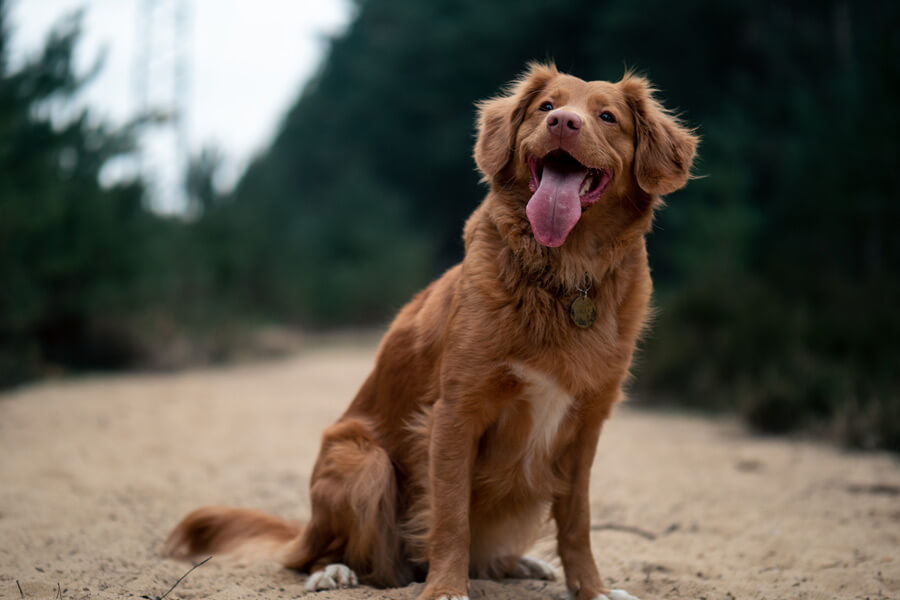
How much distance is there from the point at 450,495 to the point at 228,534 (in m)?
1.18

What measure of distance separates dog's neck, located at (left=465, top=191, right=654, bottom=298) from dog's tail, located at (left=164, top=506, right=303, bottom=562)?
1.50 m

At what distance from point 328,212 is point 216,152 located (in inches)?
362

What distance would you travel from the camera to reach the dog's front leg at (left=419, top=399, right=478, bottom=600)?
102 inches

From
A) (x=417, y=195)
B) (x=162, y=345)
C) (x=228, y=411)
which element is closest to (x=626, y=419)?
(x=228, y=411)

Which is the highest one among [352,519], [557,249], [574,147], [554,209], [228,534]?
[574,147]

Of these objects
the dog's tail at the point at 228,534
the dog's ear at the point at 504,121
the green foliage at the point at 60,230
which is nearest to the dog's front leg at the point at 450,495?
the dog's tail at the point at 228,534

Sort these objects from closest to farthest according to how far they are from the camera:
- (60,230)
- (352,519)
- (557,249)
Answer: (557,249)
(352,519)
(60,230)

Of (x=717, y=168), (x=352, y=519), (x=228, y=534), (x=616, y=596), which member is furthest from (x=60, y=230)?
(x=717, y=168)

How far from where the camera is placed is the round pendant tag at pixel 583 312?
2.60 metres

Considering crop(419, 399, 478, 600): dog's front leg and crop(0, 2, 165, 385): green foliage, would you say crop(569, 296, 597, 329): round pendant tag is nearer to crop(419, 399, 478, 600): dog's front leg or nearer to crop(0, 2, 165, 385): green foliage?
crop(419, 399, 478, 600): dog's front leg

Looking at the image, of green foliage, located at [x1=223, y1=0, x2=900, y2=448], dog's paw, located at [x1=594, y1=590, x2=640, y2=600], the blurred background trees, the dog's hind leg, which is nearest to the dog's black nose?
green foliage, located at [x1=223, y1=0, x2=900, y2=448]

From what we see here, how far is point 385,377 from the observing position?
10.0ft

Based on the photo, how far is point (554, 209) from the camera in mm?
2611

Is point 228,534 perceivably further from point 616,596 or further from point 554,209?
point 554,209
